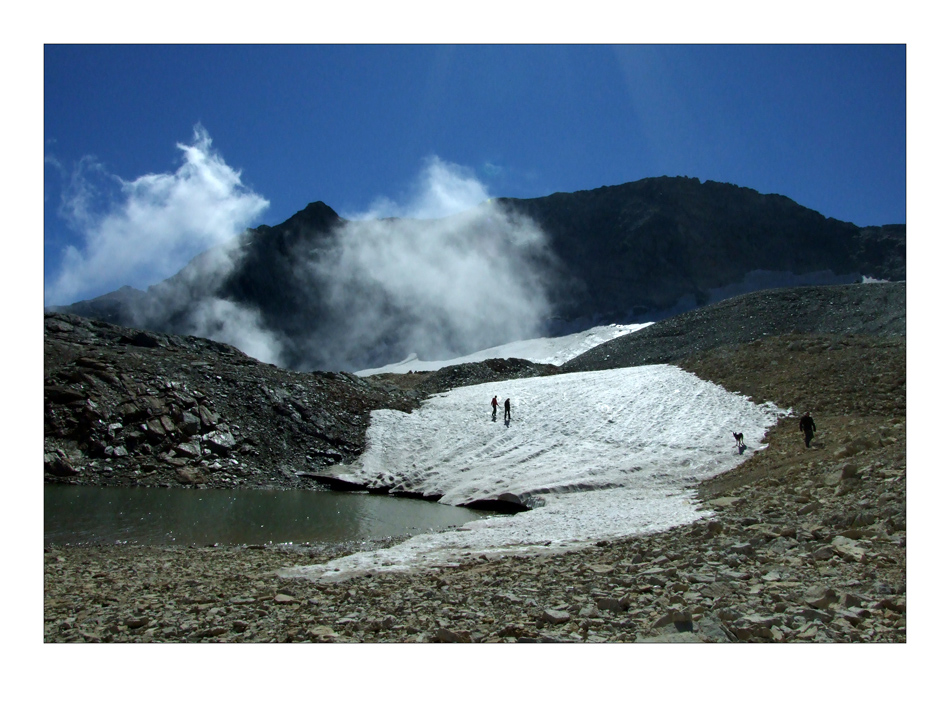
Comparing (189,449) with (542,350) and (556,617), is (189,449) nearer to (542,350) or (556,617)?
(556,617)

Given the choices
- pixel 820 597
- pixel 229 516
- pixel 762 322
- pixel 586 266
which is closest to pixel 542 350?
pixel 586 266

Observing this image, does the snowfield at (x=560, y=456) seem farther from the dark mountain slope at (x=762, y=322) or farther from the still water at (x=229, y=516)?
the dark mountain slope at (x=762, y=322)

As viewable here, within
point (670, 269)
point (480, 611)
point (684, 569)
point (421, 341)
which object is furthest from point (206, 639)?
point (670, 269)

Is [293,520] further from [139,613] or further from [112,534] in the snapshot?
[139,613]

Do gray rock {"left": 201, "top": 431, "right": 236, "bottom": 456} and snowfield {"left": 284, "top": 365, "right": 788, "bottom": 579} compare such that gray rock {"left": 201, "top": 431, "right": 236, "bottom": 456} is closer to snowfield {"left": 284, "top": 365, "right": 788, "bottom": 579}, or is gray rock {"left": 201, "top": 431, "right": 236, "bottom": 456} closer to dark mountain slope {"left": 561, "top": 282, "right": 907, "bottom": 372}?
snowfield {"left": 284, "top": 365, "right": 788, "bottom": 579}

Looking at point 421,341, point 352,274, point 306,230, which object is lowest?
point 421,341
